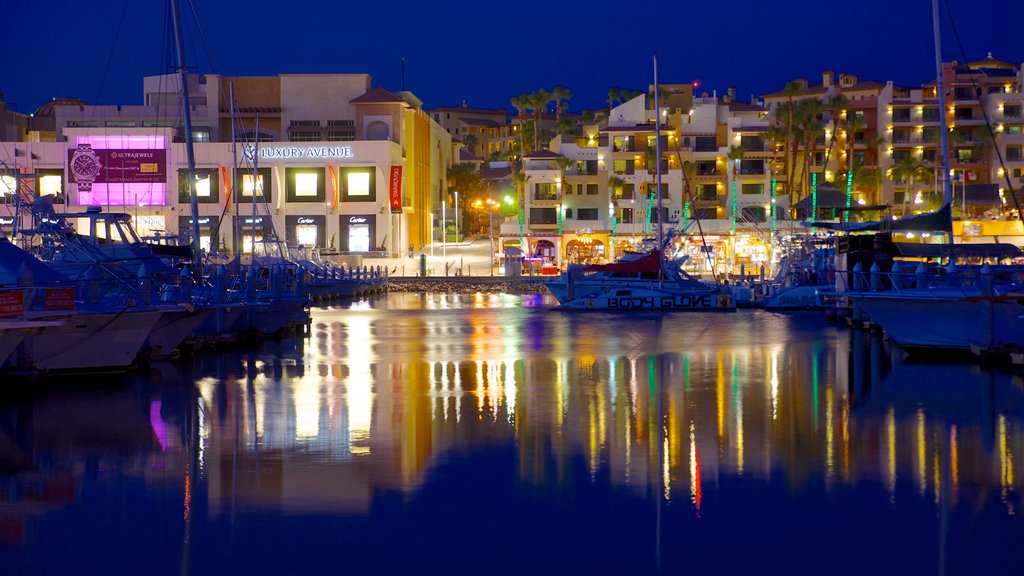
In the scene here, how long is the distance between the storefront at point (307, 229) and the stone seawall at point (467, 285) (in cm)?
1143

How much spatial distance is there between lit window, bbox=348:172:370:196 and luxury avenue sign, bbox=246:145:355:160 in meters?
1.61

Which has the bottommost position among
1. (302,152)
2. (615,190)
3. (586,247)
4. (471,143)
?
(586,247)

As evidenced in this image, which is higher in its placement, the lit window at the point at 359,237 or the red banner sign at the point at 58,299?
the lit window at the point at 359,237

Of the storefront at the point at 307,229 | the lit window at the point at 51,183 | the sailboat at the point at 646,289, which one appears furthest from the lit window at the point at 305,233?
the sailboat at the point at 646,289

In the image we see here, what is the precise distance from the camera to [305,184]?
89062 millimetres

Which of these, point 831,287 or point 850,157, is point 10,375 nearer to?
point 831,287

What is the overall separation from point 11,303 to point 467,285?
56.9 metres

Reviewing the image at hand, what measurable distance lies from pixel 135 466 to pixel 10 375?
7938 millimetres

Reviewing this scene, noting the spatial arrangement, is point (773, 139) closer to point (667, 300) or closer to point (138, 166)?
point (138, 166)

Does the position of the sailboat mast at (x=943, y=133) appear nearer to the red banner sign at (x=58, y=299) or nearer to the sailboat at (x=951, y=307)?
the sailboat at (x=951, y=307)

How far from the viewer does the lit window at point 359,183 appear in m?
88.7

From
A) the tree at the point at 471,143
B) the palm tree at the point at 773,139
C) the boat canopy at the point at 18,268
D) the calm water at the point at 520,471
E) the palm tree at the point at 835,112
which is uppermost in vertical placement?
the tree at the point at 471,143

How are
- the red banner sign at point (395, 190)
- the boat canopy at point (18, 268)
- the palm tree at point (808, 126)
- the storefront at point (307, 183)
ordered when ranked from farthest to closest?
1. the palm tree at point (808, 126)
2. the storefront at point (307, 183)
3. the red banner sign at point (395, 190)
4. the boat canopy at point (18, 268)

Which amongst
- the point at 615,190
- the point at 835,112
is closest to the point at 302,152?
the point at 615,190
